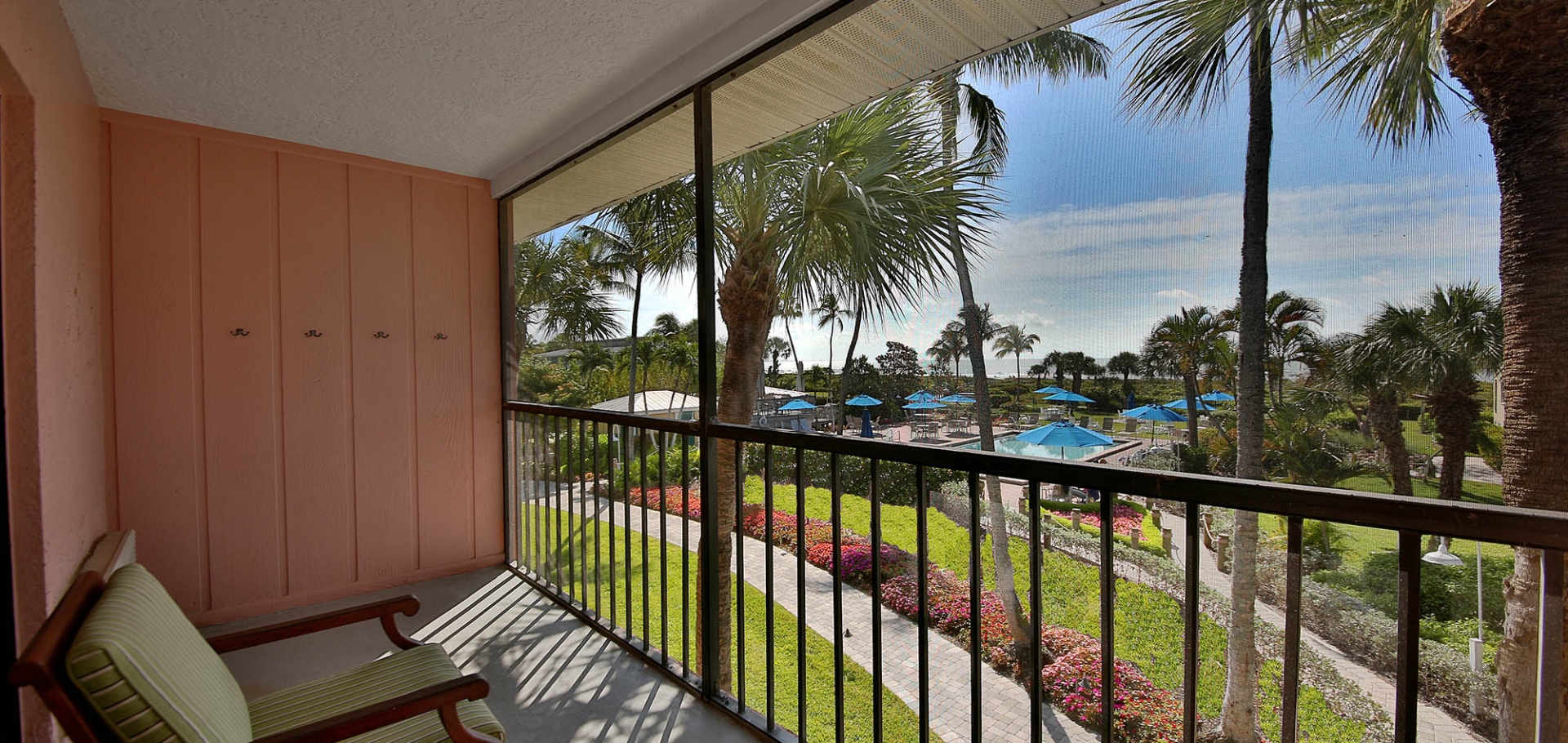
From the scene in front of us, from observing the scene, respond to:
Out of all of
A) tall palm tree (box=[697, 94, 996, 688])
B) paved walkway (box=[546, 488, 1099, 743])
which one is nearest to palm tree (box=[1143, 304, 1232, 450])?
tall palm tree (box=[697, 94, 996, 688])

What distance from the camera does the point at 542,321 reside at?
12.0ft

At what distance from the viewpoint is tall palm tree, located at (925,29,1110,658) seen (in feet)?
5.11

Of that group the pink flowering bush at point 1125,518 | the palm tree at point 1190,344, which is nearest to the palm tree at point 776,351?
the pink flowering bush at point 1125,518

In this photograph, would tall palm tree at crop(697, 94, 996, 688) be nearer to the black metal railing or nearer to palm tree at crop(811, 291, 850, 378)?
palm tree at crop(811, 291, 850, 378)

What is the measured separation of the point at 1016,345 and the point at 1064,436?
26 centimetres

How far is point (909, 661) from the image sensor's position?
3.61 metres

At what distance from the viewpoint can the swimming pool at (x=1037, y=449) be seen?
54.2 inches

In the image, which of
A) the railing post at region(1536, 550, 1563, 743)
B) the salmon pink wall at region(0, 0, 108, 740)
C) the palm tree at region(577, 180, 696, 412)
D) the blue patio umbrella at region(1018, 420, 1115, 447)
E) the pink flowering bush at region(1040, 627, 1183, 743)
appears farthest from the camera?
the palm tree at region(577, 180, 696, 412)

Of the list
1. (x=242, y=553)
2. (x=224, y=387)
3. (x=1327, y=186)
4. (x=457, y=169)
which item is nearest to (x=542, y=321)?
(x=457, y=169)

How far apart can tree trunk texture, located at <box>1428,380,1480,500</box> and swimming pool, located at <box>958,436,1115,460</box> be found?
49 cm

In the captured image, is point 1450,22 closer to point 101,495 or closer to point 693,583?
point 101,495

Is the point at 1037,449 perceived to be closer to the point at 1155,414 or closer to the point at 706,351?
the point at 1155,414

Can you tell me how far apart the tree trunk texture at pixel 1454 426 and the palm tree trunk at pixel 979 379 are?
2.19 feet

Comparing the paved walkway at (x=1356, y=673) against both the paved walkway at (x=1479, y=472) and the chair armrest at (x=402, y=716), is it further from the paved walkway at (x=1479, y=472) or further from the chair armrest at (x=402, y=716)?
the chair armrest at (x=402, y=716)
